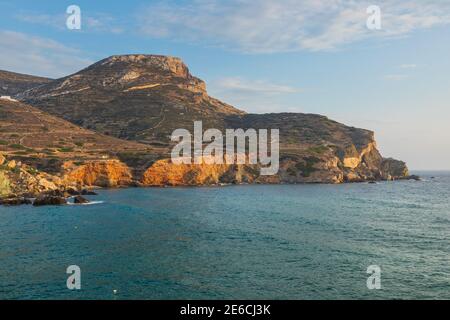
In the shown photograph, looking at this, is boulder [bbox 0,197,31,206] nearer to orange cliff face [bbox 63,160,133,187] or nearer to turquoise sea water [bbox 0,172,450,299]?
turquoise sea water [bbox 0,172,450,299]

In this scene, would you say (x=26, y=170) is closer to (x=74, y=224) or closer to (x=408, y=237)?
(x=74, y=224)

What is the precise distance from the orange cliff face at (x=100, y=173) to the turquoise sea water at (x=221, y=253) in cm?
5026

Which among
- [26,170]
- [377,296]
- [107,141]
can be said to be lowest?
[377,296]

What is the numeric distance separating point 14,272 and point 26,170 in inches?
3123

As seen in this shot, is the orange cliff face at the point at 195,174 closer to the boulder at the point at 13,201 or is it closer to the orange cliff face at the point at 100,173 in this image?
the orange cliff face at the point at 100,173

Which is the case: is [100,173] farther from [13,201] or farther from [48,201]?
[13,201]

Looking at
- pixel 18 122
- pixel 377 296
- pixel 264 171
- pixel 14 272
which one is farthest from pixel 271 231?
pixel 18 122

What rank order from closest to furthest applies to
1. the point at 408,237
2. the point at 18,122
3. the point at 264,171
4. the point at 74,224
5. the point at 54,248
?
1. the point at 54,248
2. the point at 408,237
3. the point at 74,224
4. the point at 18,122
5. the point at 264,171

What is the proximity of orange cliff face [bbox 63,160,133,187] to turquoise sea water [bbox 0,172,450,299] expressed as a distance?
165 ft

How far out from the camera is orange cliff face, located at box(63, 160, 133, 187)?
127312 millimetres

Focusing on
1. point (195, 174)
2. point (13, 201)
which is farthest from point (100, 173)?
point (13, 201)

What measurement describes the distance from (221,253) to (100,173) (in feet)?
332

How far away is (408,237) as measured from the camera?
53.9 m

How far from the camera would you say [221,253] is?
4453 centimetres
